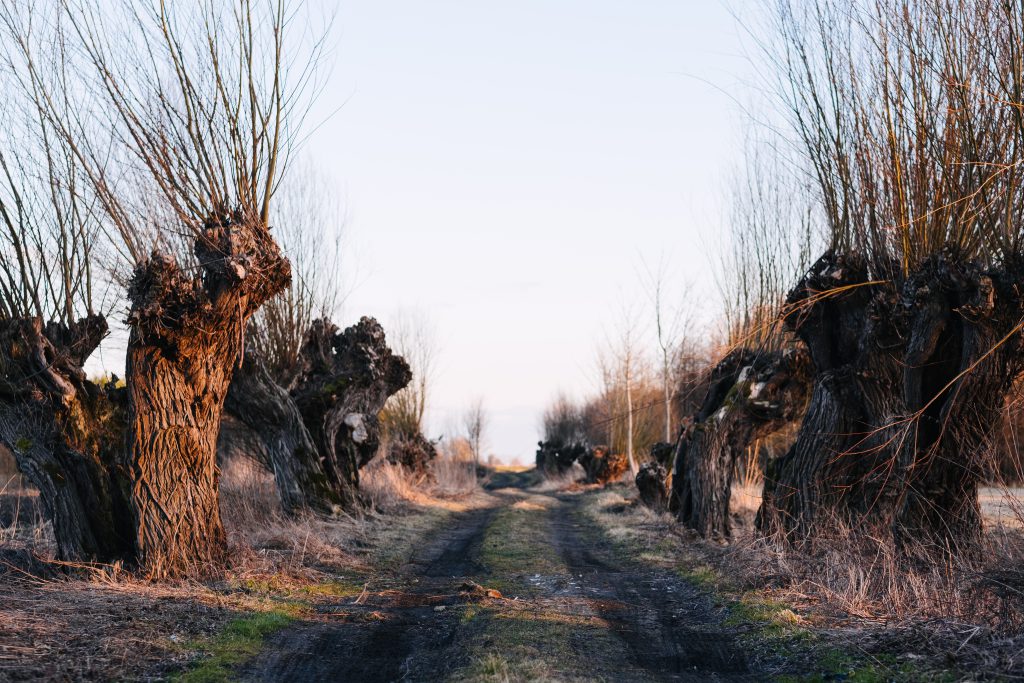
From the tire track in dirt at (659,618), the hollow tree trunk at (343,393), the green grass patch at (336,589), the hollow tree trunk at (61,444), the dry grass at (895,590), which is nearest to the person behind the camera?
the dry grass at (895,590)

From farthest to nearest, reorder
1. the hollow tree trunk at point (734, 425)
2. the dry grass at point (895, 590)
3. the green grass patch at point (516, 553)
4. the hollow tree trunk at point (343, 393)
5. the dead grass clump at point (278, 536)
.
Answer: the hollow tree trunk at point (343, 393) → the hollow tree trunk at point (734, 425) → the green grass patch at point (516, 553) → the dead grass clump at point (278, 536) → the dry grass at point (895, 590)

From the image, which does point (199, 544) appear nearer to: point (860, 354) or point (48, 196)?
point (48, 196)

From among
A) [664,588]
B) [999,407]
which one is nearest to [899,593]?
[999,407]

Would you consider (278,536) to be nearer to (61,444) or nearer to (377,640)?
(61,444)

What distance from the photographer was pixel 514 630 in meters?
6.70

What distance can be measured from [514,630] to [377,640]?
106cm

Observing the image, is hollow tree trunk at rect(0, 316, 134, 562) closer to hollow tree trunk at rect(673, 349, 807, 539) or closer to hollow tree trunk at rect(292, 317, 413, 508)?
hollow tree trunk at rect(292, 317, 413, 508)

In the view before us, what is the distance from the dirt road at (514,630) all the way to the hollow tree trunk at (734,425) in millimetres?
2888

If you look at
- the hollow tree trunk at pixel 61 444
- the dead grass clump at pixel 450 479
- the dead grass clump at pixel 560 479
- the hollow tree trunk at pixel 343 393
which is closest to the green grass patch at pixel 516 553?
the hollow tree trunk at pixel 343 393

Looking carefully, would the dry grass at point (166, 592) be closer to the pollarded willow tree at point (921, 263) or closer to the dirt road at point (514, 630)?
the dirt road at point (514, 630)

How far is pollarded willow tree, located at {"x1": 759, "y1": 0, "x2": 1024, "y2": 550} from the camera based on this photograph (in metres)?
7.62

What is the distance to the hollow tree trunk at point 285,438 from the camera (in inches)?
563

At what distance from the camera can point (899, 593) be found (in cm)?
672

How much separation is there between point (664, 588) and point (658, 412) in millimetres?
28953
